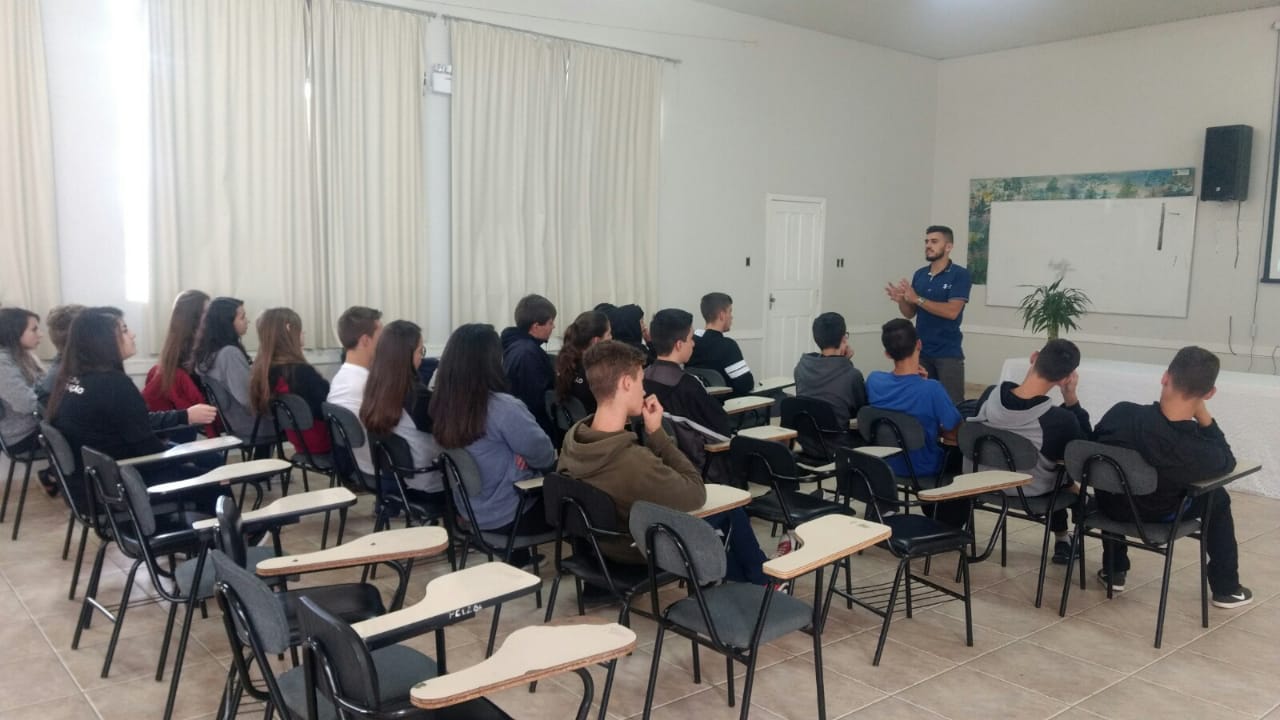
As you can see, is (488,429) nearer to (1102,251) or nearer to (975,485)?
(975,485)

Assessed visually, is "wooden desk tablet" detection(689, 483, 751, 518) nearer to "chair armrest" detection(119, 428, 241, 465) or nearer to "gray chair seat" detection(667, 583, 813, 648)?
"gray chair seat" detection(667, 583, 813, 648)

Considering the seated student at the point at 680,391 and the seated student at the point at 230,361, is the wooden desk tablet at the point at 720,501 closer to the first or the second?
the seated student at the point at 680,391

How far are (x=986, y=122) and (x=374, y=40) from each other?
6.73 meters

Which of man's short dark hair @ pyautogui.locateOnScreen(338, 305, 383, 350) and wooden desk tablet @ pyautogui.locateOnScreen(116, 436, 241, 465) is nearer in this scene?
wooden desk tablet @ pyautogui.locateOnScreen(116, 436, 241, 465)

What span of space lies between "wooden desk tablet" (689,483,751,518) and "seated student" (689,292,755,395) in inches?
86.6

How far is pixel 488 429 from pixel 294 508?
869 mm

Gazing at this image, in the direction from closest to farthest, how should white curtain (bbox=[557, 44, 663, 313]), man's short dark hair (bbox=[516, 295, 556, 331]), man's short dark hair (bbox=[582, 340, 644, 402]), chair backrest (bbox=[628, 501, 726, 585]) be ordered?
chair backrest (bbox=[628, 501, 726, 585])
man's short dark hair (bbox=[582, 340, 644, 402])
man's short dark hair (bbox=[516, 295, 556, 331])
white curtain (bbox=[557, 44, 663, 313])

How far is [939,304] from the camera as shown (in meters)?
6.17

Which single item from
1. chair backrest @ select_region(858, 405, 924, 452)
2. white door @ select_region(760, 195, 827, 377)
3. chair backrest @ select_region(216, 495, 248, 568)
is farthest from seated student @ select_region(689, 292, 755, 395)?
white door @ select_region(760, 195, 827, 377)

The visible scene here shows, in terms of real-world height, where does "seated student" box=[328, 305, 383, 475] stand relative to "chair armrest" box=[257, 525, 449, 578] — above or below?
above

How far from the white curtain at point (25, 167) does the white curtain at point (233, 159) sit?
1.84 feet

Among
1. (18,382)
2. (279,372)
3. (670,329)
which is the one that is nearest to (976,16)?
(670,329)

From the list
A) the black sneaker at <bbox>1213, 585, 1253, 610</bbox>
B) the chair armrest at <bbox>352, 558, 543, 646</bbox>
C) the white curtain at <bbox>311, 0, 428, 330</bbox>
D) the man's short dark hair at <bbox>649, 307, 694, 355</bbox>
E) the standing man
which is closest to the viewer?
the chair armrest at <bbox>352, 558, 543, 646</bbox>

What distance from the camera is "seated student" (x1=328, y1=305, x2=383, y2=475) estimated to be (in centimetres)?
403
